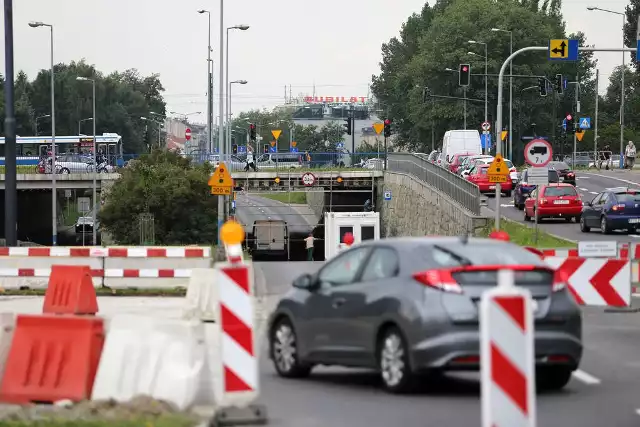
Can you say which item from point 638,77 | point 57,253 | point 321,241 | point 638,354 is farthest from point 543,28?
point 638,354

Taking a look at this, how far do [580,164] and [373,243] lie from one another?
102 metres

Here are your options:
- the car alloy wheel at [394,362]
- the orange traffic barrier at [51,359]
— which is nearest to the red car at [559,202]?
the car alloy wheel at [394,362]

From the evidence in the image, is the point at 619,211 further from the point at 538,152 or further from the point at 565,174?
the point at 565,174

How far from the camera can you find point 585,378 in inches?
521

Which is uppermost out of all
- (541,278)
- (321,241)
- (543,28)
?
(543,28)

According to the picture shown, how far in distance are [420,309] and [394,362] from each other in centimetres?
66

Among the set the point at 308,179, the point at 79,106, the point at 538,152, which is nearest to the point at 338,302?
the point at 538,152

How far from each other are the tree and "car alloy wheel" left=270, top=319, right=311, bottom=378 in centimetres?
4922

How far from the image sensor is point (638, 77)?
406 feet

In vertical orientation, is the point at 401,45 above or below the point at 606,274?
above

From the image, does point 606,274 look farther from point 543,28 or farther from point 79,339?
point 543,28

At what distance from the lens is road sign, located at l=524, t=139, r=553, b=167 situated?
3378 centimetres

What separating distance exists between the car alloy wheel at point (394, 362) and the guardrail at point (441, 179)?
36829 mm

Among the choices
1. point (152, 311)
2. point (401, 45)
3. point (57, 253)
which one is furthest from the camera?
point (401, 45)
